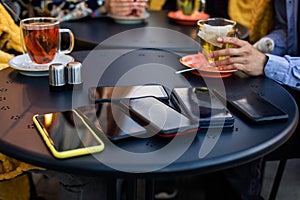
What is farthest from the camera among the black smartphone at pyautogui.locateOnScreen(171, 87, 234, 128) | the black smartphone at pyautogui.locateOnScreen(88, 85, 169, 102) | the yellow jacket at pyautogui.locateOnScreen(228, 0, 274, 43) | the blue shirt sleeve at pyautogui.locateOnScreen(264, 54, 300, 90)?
the yellow jacket at pyautogui.locateOnScreen(228, 0, 274, 43)

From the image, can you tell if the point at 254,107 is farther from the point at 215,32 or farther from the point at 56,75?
the point at 56,75

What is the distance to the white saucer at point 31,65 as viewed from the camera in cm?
98

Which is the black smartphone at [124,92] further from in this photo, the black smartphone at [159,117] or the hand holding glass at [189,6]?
the hand holding glass at [189,6]

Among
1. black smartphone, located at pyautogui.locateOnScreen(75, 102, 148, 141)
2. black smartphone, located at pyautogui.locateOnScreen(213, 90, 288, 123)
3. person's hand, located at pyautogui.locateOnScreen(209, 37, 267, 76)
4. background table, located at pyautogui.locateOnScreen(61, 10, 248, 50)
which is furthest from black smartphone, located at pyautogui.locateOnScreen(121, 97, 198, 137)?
background table, located at pyautogui.locateOnScreen(61, 10, 248, 50)

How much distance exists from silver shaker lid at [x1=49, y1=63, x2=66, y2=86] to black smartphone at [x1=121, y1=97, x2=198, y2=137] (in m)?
0.17

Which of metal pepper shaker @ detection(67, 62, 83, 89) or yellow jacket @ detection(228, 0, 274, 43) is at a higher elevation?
metal pepper shaker @ detection(67, 62, 83, 89)

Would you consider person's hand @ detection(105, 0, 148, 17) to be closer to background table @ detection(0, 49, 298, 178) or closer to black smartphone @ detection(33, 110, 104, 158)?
background table @ detection(0, 49, 298, 178)

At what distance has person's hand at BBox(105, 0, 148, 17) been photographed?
1.60 m

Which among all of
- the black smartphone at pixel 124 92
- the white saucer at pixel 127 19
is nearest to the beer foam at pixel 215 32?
the black smartphone at pixel 124 92

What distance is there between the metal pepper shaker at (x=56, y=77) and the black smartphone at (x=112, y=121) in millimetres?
134

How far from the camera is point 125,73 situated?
3.42ft

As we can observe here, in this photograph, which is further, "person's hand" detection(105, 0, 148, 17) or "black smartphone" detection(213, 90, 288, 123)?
"person's hand" detection(105, 0, 148, 17)

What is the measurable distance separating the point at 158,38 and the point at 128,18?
9.8 inches

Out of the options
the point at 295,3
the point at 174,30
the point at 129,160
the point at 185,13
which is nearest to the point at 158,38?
the point at 174,30
